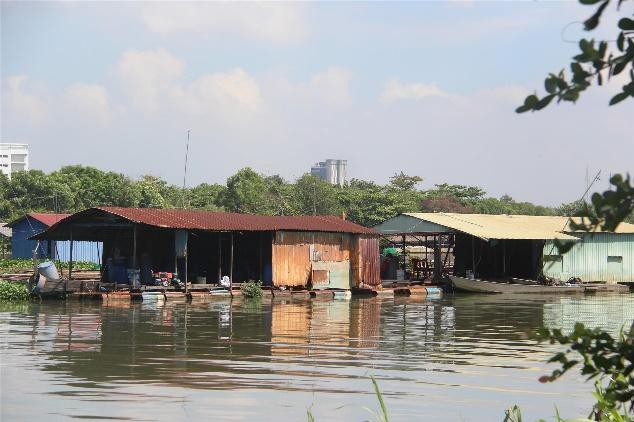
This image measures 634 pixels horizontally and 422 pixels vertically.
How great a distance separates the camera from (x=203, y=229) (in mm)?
28031

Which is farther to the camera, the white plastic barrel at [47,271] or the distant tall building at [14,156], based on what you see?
the distant tall building at [14,156]

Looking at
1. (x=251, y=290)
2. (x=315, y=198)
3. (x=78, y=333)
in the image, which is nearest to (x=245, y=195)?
(x=315, y=198)

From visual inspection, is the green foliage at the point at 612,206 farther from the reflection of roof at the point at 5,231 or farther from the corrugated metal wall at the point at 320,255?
the reflection of roof at the point at 5,231

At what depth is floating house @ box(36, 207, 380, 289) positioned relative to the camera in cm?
2914

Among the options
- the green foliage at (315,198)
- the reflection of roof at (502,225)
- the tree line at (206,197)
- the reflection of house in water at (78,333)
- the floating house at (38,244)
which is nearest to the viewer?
the reflection of house in water at (78,333)

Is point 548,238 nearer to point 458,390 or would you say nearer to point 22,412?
point 458,390

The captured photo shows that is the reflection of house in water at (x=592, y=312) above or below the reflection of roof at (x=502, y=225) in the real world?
below

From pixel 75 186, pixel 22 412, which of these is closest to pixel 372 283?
pixel 22 412

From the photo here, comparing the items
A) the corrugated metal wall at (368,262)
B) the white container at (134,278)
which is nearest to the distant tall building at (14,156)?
the corrugated metal wall at (368,262)

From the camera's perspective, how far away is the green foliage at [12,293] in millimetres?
26375

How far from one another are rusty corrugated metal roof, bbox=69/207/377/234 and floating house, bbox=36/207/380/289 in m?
0.03

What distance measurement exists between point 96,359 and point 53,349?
4.82 feet

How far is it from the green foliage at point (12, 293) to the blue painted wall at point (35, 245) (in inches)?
750

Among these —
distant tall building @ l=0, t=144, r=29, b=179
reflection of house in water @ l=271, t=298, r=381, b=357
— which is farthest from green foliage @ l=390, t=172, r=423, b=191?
distant tall building @ l=0, t=144, r=29, b=179
